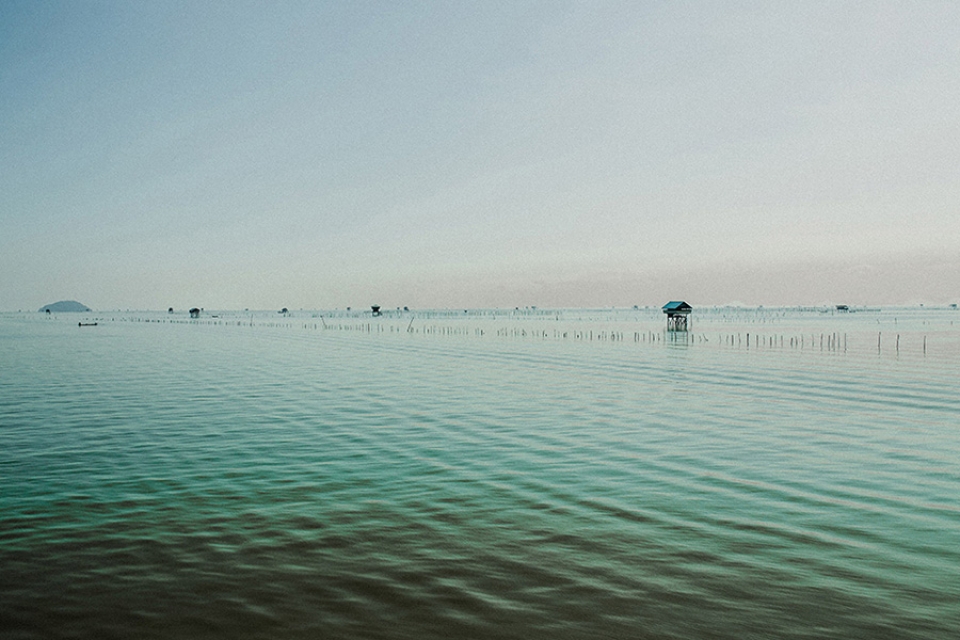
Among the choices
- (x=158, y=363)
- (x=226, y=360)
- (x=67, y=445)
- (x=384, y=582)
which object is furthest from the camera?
(x=226, y=360)

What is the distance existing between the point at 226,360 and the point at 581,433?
43.7 meters

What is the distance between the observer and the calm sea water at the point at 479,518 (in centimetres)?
970

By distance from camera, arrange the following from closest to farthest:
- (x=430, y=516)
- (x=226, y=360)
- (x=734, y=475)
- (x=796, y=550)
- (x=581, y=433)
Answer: (x=796, y=550) < (x=430, y=516) < (x=734, y=475) < (x=581, y=433) < (x=226, y=360)

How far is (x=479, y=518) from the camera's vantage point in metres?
14.2

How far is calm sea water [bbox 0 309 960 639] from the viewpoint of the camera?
970 centimetres

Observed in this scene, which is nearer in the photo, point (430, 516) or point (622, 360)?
point (430, 516)

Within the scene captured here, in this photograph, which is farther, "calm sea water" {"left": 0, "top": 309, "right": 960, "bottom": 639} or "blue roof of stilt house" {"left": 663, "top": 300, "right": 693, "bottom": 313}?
"blue roof of stilt house" {"left": 663, "top": 300, "right": 693, "bottom": 313}

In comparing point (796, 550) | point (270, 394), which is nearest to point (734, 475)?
point (796, 550)

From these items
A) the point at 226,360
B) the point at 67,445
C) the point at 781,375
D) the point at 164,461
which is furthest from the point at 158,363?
the point at 781,375

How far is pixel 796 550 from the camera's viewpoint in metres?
12.2

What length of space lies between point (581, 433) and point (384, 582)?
14.6 m

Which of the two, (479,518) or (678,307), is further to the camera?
(678,307)

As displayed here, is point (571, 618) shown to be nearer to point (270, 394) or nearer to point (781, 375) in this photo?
point (270, 394)

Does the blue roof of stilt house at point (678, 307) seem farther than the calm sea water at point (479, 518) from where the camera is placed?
Yes
